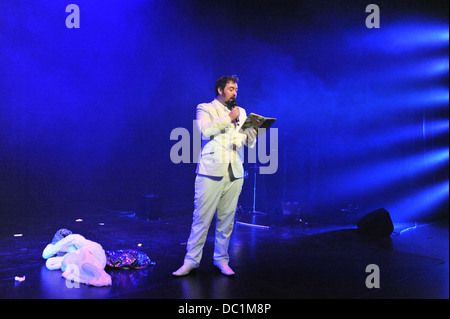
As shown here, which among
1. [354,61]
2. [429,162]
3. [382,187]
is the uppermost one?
[354,61]

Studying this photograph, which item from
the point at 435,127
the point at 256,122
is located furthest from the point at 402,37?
the point at 256,122

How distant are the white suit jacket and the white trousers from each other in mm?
69

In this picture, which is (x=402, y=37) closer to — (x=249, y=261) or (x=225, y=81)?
(x=225, y=81)

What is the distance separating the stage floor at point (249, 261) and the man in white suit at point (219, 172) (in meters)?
0.22

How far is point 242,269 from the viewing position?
2.85 metres

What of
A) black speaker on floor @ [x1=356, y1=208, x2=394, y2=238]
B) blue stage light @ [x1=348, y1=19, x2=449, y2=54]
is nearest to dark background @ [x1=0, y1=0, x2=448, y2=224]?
blue stage light @ [x1=348, y1=19, x2=449, y2=54]

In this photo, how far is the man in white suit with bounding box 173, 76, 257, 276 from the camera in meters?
2.52

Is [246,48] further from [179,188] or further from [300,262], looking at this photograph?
[300,262]

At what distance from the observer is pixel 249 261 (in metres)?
3.12

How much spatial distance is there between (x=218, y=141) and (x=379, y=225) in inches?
118

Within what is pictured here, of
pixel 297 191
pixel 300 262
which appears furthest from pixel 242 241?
pixel 297 191

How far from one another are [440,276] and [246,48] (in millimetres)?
5117

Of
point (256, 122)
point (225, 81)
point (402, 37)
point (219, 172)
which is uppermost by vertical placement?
point (402, 37)

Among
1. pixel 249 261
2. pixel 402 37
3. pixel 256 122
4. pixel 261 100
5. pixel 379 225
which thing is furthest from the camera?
pixel 261 100
